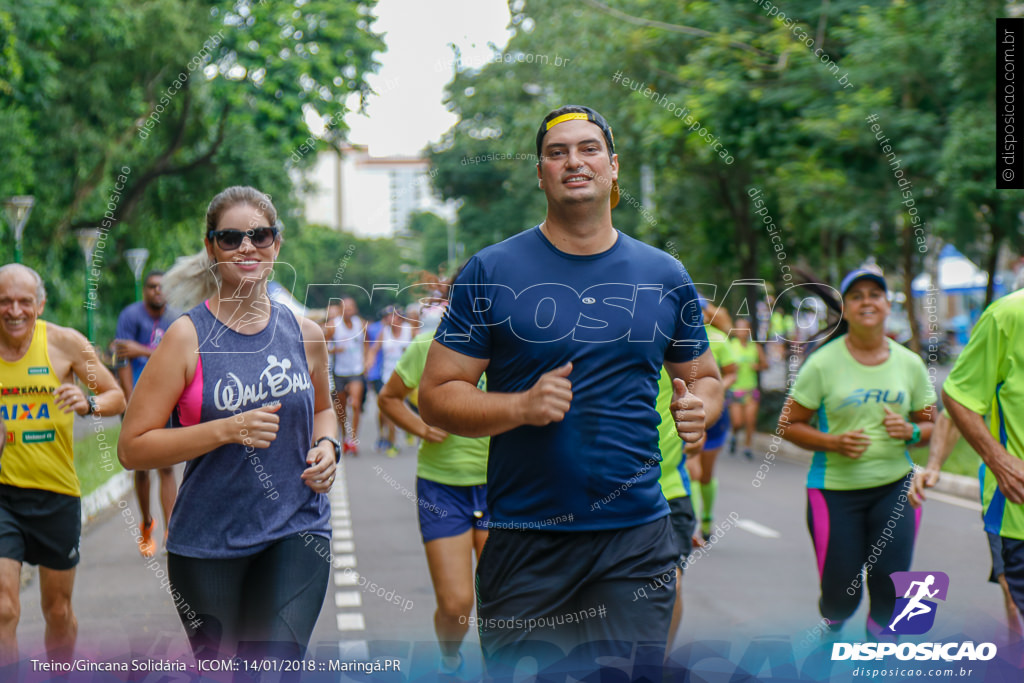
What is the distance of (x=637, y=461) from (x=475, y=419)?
1.45 ft

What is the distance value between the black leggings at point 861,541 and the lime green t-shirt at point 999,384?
2.98 feet

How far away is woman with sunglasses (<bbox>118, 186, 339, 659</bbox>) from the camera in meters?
3.20

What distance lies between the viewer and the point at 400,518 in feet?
32.4

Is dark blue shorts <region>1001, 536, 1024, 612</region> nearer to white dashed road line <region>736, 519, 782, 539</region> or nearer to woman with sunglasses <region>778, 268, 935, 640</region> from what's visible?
woman with sunglasses <region>778, 268, 935, 640</region>

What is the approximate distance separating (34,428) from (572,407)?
2.60 metres

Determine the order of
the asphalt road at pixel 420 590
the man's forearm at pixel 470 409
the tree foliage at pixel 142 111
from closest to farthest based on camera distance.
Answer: the man's forearm at pixel 470 409
the asphalt road at pixel 420 590
the tree foliage at pixel 142 111

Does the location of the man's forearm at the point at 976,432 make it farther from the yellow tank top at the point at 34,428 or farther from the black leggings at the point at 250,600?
the yellow tank top at the point at 34,428

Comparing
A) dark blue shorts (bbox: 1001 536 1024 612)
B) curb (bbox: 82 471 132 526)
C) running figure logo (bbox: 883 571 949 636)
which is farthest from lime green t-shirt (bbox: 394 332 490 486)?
curb (bbox: 82 471 132 526)

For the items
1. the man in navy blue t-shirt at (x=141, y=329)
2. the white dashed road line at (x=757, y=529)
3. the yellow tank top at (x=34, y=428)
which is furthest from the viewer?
the white dashed road line at (x=757, y=529)

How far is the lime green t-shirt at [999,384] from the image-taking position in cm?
372

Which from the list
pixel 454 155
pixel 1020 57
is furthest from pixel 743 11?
pixel 1020 57

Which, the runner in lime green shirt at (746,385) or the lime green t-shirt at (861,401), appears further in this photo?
the runner in lime green shirt at (746,385)

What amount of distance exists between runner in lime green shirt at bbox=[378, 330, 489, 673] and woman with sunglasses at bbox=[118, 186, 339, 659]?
4.40 ft

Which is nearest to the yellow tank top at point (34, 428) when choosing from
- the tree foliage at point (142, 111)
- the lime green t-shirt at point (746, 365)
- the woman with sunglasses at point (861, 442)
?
the woman with sunglasses at point (861, 442)
